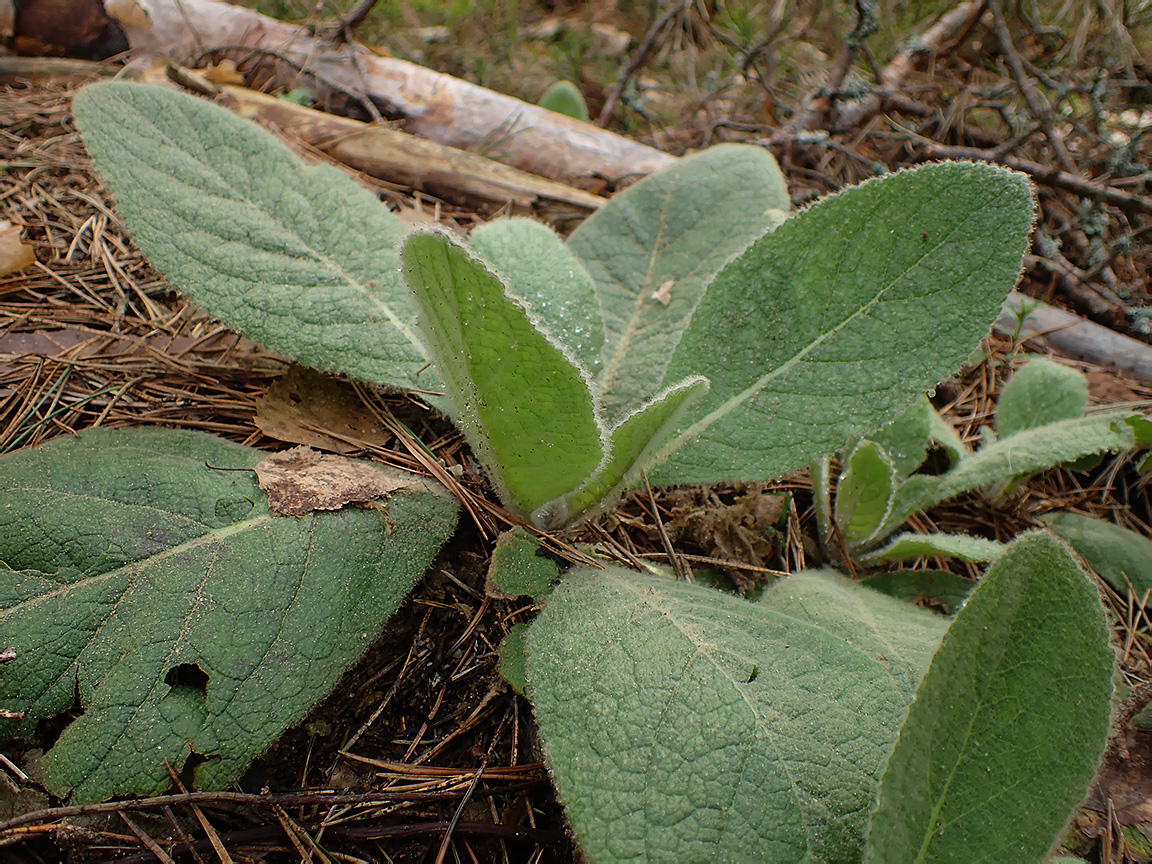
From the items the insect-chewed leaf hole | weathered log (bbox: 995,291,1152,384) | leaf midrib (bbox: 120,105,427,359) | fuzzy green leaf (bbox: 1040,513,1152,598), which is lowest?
the insect-chewed leaf hole

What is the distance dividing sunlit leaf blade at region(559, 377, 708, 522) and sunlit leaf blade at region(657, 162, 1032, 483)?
12 centimetres

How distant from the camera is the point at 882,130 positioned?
3.07 metres

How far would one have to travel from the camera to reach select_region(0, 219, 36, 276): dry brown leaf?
168 cm

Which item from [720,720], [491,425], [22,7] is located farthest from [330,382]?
[22,7]

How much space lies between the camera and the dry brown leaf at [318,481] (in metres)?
1.17

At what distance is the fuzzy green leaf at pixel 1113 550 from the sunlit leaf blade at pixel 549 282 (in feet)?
3.76

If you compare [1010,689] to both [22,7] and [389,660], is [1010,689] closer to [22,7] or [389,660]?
[389,660]

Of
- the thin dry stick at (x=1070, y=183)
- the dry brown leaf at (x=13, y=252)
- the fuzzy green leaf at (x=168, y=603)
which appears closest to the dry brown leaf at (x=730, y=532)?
the fuzzy green leaf at (x=168, y=603)

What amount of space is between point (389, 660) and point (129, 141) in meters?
1.10

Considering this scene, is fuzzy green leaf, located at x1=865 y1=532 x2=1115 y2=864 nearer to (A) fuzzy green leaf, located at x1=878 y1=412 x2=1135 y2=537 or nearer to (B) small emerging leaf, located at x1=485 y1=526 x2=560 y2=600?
(B) small emerging leaf, located at x1=485 y1=526 x2=560 y2=600

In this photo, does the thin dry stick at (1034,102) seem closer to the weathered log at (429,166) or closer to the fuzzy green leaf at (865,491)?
the weathered log at (429,166)

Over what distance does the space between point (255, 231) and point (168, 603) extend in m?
0.75

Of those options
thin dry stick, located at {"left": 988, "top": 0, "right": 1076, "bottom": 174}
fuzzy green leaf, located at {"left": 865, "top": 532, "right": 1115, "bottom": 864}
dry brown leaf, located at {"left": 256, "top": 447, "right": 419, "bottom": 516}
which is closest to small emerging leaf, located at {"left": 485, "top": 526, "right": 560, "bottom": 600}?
dry brown leaf, located at {"left": 256, "top": 447, "right": 419, "bottom": 516}

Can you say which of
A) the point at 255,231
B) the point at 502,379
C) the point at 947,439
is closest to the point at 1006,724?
the point at 502,379
